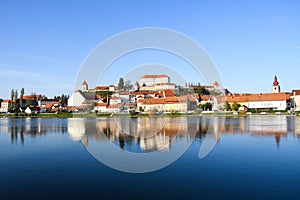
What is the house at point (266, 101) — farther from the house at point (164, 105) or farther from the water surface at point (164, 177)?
the water surface at point (164, 177)

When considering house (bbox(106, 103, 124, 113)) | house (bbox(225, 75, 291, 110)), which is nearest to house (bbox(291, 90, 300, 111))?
house (bbox(225, 75, 291, 110))

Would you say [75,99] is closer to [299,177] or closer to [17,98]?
[17,98]

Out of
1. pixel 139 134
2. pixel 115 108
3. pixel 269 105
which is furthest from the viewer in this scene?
pixel 269 105

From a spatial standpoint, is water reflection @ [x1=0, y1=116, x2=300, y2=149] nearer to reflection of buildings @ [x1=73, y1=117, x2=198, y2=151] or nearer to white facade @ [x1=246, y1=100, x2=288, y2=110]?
reflection of buildings @ [x1=73, y1=117, x2=198, y2=151]

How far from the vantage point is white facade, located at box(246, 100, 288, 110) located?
47906 mm

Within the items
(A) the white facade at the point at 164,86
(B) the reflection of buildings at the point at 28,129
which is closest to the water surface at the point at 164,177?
(B) the reflection of buildings at the point at 28,129

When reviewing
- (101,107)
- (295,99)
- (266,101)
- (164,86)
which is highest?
(164,86)

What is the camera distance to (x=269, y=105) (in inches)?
1935

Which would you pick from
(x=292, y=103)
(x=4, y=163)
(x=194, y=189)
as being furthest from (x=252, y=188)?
(x=292, y=103)

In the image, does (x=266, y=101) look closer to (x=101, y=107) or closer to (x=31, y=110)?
(x=101, y=107)

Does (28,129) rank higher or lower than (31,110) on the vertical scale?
lower

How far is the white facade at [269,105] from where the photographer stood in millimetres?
47906

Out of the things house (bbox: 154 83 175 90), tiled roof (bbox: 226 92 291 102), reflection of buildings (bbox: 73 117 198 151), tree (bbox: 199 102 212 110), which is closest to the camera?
reflection of buildings (bbox: 73 117 198 151)

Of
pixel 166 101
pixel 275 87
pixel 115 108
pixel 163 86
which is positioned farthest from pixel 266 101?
pixel 115 108
